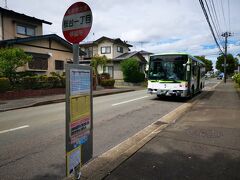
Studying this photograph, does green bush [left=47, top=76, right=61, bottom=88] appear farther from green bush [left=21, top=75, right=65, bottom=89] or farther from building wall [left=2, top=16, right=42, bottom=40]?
building wall [left=2, top=16, right=42, bottom=40]

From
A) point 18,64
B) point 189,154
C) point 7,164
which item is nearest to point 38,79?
point 18,64

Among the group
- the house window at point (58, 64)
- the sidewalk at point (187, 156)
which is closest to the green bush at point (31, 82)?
the house window at point (58, 64)

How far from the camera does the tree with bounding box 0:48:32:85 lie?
44.4ft

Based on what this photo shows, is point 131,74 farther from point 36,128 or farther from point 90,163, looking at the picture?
point 90,163

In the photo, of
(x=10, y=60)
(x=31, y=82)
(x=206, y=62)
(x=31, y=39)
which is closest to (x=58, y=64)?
(x=31, y=39)

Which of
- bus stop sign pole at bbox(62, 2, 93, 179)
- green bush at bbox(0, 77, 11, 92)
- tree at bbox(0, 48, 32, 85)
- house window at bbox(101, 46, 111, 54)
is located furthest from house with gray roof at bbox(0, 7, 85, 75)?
bus stop sign pole at bbox(62, 2, 93, 179)

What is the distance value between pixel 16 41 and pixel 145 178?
1766 centimetres

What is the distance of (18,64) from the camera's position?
14.1 metres

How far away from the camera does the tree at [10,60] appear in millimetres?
13526

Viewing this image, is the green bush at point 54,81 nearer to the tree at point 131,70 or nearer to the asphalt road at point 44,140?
the asphalt road at point 44,140

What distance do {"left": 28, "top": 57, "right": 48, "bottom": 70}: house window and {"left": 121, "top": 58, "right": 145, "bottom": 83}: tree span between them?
1268cm

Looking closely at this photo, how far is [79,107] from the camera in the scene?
288 centimetres

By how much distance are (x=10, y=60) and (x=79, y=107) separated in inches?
512

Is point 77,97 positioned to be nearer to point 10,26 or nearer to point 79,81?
point 79,81
